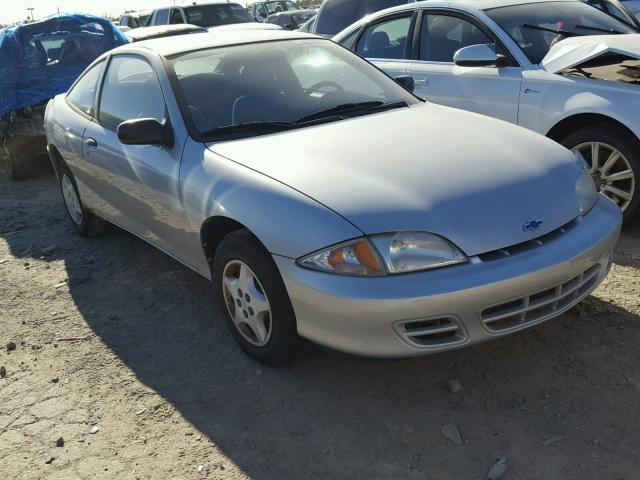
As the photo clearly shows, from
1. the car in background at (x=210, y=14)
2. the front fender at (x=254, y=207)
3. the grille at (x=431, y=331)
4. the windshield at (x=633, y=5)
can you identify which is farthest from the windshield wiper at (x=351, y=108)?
the car in background at (x=210, y=14)

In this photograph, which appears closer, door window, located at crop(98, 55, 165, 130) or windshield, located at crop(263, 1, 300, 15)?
door window, located at crop(98, 55, 165, 130)

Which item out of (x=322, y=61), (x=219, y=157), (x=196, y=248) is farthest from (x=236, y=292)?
(x=322, y=61)

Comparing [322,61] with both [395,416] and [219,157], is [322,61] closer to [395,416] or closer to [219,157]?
[219,157]

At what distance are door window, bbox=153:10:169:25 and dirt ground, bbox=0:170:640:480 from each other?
13.3 m

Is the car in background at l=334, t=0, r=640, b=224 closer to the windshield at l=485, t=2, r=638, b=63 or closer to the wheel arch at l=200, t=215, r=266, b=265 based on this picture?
the windshield at l=485, t=2, r=638, b=63

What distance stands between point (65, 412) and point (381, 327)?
1.60 metres

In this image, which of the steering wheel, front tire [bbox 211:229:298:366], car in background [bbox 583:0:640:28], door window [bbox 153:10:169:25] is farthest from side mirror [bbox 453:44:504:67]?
door window [bbox 153:10:169:25]

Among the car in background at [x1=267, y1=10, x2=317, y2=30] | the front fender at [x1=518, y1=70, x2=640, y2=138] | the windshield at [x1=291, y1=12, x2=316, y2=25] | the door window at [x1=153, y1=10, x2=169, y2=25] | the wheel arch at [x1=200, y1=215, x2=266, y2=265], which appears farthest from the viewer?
the windshield at [x1=291, y1=12, x2=316, y2=25]

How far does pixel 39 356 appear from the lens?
3.73 metres

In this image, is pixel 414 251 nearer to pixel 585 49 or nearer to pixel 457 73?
pixel 585 49

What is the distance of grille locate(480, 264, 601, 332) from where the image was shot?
2.73 meters

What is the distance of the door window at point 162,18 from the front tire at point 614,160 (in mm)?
13370

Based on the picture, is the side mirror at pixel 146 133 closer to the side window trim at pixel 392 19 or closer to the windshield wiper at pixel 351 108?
the windshield wiper at pixel 351 108

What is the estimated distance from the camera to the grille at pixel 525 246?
2709 mm
